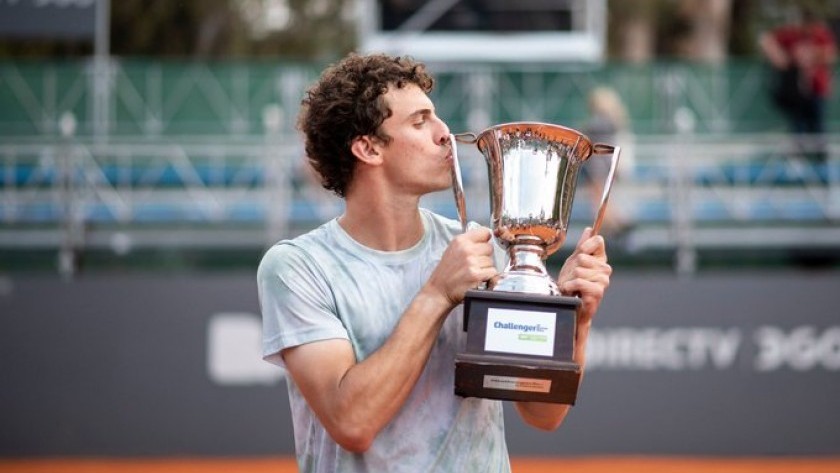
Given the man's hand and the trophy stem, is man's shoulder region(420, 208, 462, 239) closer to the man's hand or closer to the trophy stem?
the trophy stem

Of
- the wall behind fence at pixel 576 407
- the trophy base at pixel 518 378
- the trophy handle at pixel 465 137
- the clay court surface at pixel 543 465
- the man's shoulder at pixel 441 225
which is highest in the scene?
the trophy handle at pixel 465 137

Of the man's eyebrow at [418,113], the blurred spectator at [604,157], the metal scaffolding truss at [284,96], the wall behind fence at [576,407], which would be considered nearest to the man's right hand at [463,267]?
the man's eyebrow at [418,113]

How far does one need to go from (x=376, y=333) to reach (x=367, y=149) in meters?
0.44

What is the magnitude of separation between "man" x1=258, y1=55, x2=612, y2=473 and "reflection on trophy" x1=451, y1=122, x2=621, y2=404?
74 millimetres

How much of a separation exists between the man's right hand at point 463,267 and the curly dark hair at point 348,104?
1.19 feet

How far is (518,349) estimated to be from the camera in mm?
3223

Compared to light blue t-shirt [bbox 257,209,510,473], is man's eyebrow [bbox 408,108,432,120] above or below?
above

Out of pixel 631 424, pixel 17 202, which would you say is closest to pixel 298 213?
pixel 17 202

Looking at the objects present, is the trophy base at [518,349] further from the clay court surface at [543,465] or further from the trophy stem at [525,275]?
the clay court surface at [543,465]

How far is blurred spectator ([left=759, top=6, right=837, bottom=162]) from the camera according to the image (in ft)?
39.4

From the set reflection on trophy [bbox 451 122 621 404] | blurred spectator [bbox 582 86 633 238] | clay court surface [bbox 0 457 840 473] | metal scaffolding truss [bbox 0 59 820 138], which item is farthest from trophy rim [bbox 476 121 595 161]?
metal scaffolding truss [bbox 0 59 820 138]

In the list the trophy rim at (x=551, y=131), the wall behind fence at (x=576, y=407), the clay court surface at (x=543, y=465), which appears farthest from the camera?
the wall behind fence at (x=576, y=407)

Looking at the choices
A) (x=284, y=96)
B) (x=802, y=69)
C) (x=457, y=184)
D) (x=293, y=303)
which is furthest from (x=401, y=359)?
(x=284, y=96)

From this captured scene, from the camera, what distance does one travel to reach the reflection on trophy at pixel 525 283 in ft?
10.5
